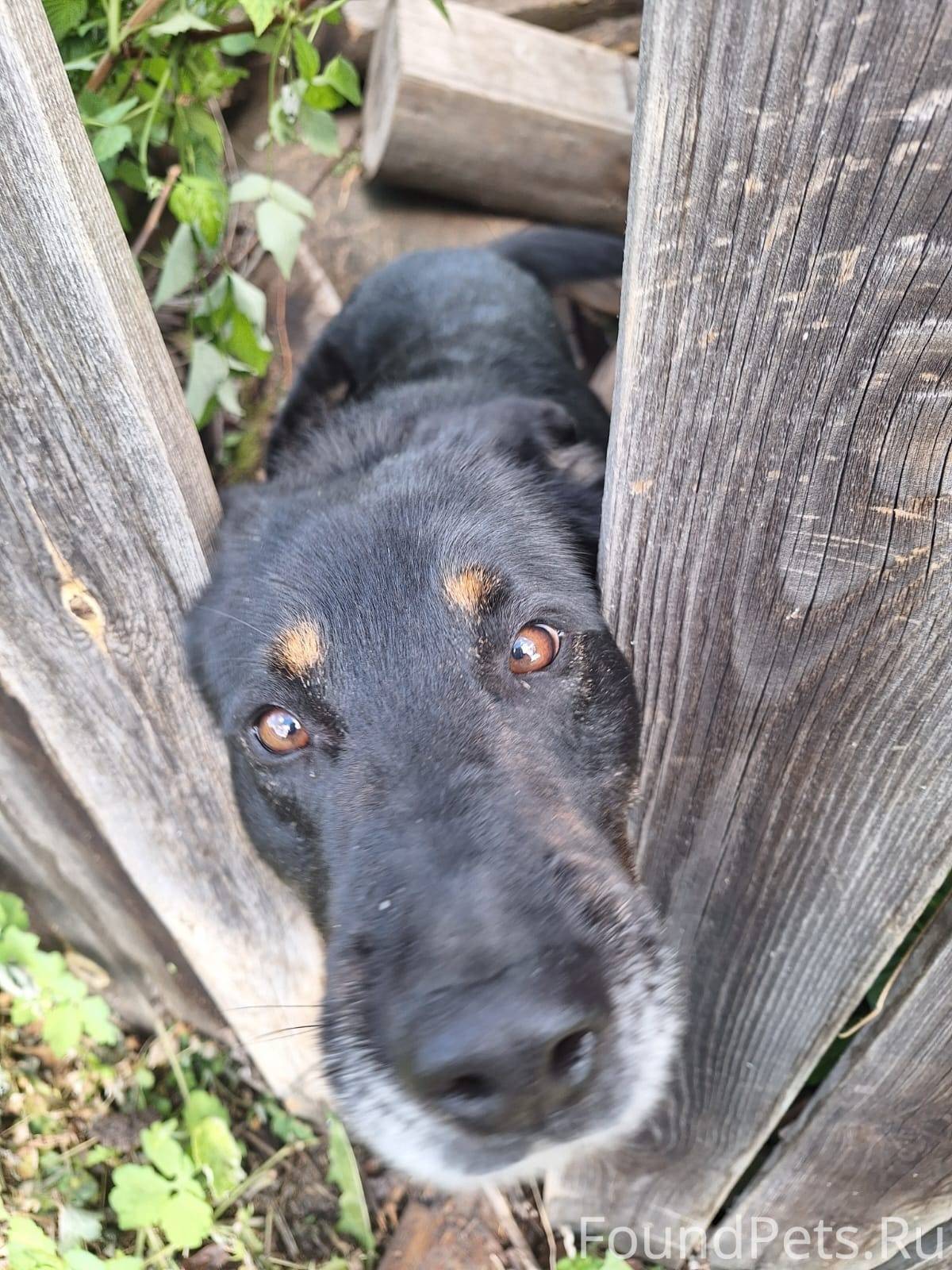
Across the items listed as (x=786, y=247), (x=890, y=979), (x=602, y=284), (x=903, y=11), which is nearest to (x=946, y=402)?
(x=786, y=247)

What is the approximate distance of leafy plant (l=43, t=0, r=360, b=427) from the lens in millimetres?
2133

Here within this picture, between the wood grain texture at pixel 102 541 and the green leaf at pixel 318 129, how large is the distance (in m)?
1.23

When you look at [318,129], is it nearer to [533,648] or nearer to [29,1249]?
[533,648]

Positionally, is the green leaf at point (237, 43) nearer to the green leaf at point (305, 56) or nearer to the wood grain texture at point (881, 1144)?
the green leaf at point (305, 56)

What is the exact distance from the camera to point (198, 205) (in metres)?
2.38

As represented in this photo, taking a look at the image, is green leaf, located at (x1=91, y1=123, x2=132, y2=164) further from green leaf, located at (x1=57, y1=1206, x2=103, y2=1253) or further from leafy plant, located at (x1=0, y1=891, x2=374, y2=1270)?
green leaf, located at (x1=57, y1=1206, x2=103, y2=1253)

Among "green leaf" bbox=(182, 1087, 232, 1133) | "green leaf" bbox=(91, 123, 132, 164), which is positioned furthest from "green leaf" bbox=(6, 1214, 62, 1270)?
"green leaf" bbox=(91, 123, 132, 164)

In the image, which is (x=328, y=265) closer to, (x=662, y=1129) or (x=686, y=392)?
(x=686, y=392)

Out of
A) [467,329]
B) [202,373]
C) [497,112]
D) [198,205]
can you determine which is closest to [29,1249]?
[202,373]

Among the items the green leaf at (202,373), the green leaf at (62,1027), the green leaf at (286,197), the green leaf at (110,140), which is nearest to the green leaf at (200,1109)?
the green leaf at (62,1027)

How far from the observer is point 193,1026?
2.84 m

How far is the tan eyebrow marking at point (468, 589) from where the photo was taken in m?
1.86

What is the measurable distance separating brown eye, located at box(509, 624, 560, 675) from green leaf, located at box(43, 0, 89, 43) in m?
1.76

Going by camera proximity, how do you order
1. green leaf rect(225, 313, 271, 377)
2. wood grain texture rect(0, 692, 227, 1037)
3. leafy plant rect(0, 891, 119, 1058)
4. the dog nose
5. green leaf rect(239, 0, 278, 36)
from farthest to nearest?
green leaf rect(225, 313, 271, 377) → leafy plant rect(0, 891, 119, 1058) → wood grain texture rect(0, 692, 227, 1037) → green leaf rect(239, 0, 278, 36) → the dog nose
